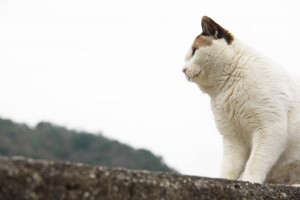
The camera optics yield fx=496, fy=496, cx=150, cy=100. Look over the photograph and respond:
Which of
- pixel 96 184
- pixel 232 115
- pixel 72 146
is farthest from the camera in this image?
pixel 72 146

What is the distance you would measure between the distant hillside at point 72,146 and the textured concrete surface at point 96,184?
108ft

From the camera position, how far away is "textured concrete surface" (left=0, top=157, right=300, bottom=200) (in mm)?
1500

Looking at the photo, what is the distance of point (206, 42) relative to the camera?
479cm

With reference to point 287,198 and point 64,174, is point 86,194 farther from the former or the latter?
point 287,198

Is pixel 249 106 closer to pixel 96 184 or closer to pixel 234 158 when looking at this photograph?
pixel 234 158

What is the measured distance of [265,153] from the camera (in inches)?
150

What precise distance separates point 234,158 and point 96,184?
8.97ft

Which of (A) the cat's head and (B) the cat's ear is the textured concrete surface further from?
(B) the cat's ear

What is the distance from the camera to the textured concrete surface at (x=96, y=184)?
1500mm

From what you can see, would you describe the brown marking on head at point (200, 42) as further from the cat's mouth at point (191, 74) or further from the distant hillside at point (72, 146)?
the distant hillside at point (72, 146)

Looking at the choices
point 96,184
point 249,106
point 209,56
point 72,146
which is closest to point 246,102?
point 249,106

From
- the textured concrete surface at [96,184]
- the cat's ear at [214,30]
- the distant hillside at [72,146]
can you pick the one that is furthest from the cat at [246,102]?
the distant hillside at [72,146]

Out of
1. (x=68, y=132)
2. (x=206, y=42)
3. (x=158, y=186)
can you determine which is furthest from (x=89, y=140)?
(x=158, y=186)

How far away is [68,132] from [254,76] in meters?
40.1
